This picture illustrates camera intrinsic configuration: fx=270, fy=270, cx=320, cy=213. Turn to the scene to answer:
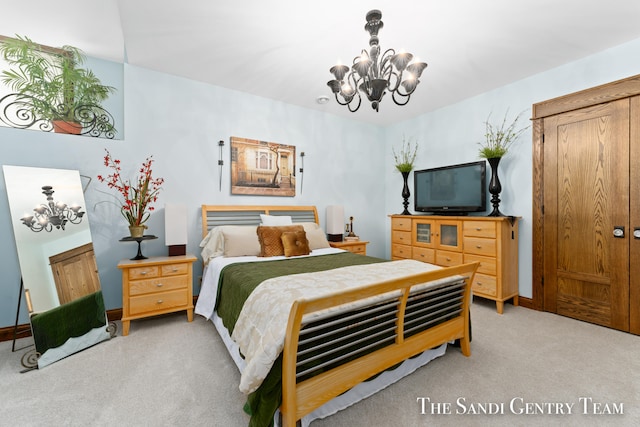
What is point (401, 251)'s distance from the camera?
14.0 ft

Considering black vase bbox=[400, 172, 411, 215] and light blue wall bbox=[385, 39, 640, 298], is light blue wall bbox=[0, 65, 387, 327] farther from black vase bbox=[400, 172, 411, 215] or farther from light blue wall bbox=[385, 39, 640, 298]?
light blue wall bbox=[385, 39, 640, 298]

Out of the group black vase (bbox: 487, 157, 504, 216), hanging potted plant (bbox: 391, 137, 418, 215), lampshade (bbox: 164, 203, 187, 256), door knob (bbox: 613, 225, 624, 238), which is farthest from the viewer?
hanging potted plant (bbox: 391, 137, 418, 215)

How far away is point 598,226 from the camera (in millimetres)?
2805

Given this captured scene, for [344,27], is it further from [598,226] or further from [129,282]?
[598,226]

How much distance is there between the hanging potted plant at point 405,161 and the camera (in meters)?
4.46

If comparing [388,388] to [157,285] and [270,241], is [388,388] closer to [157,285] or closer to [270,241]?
[270,241]

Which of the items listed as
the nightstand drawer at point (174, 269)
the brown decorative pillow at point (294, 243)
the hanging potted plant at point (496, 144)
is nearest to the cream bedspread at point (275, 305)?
the brown decorative pillow at point (294, 243)

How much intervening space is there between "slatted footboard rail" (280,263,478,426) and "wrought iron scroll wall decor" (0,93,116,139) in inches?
124

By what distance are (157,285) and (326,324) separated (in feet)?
6.87

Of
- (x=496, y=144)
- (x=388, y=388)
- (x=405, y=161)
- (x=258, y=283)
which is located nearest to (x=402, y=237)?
(x=405, y=161)

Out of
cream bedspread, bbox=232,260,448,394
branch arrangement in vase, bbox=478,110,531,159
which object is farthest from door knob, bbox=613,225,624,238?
cream bedspread, bbox=232,260,448,394

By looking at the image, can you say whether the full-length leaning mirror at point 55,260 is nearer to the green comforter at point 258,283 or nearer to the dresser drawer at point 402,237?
the green comforter at point 258,283

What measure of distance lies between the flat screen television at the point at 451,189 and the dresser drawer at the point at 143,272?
364 centimetres

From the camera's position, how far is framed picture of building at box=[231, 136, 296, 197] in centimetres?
367
